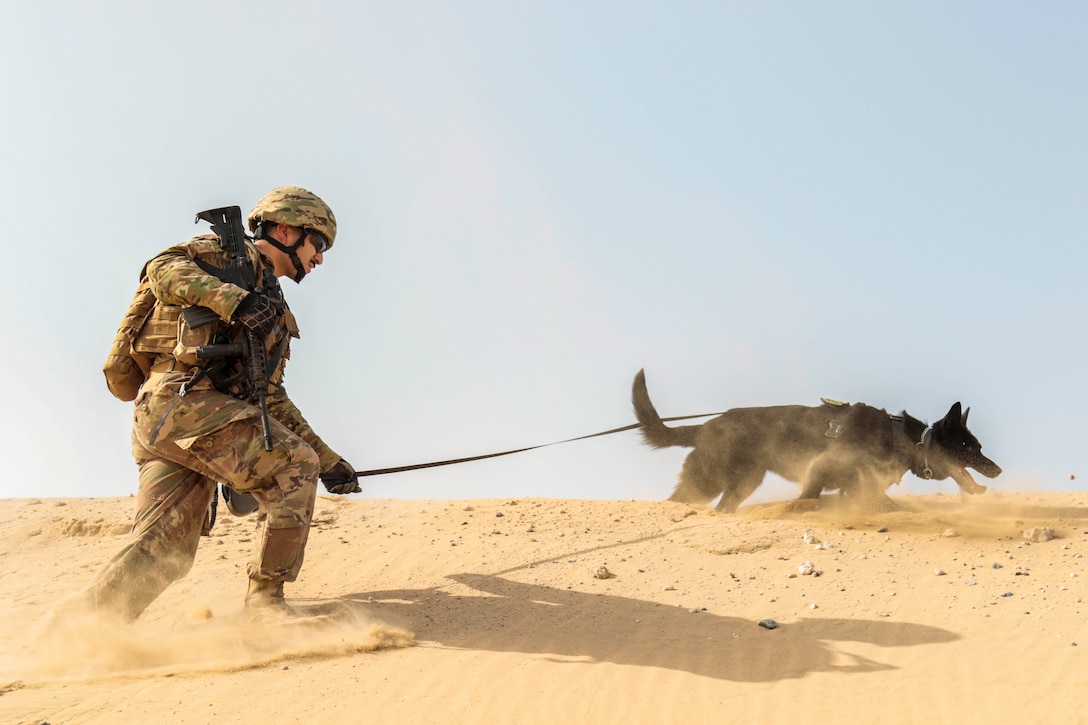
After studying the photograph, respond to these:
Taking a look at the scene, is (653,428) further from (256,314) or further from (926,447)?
(256,314)

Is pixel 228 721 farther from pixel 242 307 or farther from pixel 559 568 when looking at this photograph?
pixel 559 568

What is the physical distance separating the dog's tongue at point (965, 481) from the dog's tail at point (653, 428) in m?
2.95

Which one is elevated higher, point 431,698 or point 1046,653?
point 1046,653

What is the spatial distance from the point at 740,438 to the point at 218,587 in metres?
6.02

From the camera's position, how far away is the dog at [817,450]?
9.73 meters

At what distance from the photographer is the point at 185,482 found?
567 centimetres

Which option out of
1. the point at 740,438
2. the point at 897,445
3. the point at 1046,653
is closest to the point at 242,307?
the point at 1046,653

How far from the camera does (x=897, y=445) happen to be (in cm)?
998

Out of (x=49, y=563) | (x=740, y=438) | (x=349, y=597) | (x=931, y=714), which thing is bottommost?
(x=49, y=563)

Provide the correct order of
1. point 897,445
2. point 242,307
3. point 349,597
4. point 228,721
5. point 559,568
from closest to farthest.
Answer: point 228,721, point 242,307, point 349,597, point 559,568, point 897,445

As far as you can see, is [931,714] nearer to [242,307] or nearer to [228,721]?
[228,721]

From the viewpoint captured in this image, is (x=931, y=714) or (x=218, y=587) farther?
(x=218, y=587)

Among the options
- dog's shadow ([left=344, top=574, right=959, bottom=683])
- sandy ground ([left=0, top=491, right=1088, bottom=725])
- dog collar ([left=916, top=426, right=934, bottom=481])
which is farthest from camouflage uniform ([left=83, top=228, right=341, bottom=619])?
dog collar ([left=916, top=426, right=934, bottom=481])

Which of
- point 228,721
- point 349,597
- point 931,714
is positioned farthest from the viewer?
point 349,597
